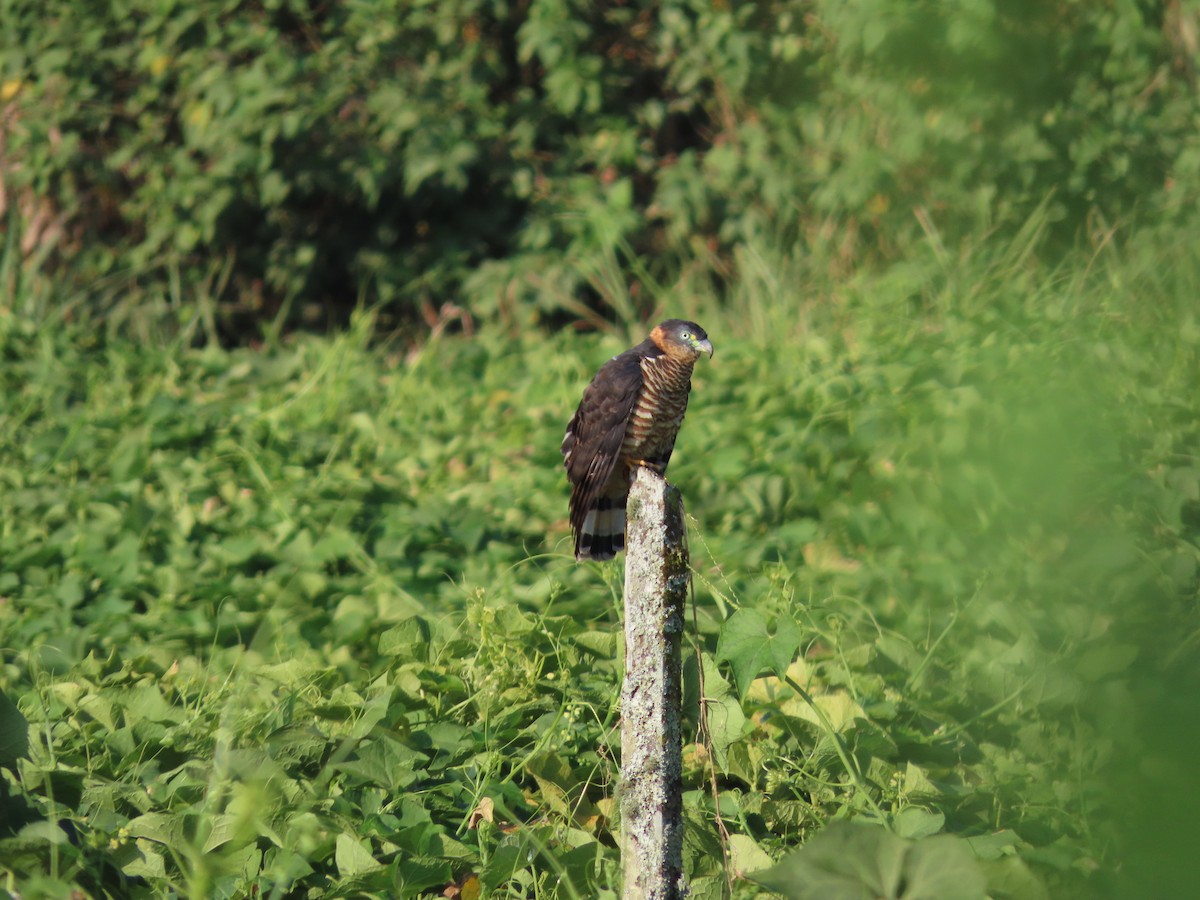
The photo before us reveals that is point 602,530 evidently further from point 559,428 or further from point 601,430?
point 559,428

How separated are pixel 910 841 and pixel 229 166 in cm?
618

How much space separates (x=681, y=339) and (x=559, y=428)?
72.7 inches

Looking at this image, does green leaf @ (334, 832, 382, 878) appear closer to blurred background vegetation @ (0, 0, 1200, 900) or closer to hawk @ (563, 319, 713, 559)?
blurred background vegetation @ (0, 0, 1200, 900)

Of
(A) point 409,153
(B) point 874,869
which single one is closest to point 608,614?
(B) point 874,869

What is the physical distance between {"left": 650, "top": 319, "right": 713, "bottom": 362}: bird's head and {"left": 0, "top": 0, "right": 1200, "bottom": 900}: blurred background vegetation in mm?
694

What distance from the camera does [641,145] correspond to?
7.53m

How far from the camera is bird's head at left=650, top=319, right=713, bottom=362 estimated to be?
3.62 meters

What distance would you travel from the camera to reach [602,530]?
11.9ft

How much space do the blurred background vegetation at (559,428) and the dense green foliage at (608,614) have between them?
0.6 inches

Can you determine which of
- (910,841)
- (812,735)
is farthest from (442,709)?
(910,841)

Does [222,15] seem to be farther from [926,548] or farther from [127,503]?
[926,548]

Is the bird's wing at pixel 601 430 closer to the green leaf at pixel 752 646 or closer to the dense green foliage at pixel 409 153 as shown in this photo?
the green leaf at pixel 752 646

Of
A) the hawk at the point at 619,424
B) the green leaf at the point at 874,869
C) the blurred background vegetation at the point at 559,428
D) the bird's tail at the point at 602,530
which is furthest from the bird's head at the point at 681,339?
the green leaf at the point at 874,869

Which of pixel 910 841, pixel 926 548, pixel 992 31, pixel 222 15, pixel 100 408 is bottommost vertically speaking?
pixel 100 408
